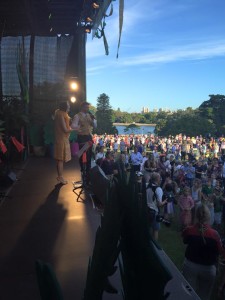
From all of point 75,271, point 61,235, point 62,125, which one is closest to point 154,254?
point 75,271

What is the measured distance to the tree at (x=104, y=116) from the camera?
153ft

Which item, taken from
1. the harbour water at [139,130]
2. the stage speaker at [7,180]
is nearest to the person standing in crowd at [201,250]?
the stage speaker at [7,180]

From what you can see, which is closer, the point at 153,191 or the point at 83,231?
the point at 83,231

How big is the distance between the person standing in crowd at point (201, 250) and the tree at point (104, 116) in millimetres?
43100

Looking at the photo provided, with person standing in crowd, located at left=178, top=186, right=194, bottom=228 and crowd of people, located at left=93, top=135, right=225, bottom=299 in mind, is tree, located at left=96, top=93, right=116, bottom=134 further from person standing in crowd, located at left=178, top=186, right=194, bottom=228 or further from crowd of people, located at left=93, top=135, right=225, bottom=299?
person standing in crowd, located at left=178, top=186, right=194, bottom=228

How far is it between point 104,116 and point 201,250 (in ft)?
157

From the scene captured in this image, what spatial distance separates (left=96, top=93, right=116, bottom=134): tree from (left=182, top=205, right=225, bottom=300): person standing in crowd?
4310cm

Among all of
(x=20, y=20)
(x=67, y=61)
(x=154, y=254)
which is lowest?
(x=154, y=254)

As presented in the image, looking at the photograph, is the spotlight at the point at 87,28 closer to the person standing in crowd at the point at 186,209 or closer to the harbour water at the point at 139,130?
the person standing in crowd at the point at 186,209

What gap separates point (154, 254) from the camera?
2.80 feet

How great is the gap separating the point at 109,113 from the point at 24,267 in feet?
163

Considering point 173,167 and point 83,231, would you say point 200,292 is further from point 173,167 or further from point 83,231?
point 173,167

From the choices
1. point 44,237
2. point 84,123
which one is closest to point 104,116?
point 84,123

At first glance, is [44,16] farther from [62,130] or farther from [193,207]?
[193,207]
